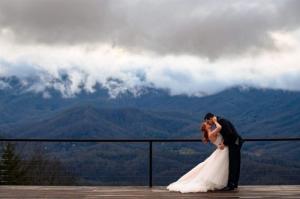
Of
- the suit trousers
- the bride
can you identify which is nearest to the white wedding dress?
the bride

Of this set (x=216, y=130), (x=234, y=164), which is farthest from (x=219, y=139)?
(x=234, y=164)

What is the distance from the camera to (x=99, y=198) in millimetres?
13812

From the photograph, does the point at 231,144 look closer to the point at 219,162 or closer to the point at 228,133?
the point at 228,133

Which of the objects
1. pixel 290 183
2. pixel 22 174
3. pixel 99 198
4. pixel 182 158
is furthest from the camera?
pixel 22 174

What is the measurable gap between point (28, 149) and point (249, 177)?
33.4 feet

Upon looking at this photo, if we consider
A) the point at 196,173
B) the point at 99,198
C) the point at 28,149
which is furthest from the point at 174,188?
the point at 28,149

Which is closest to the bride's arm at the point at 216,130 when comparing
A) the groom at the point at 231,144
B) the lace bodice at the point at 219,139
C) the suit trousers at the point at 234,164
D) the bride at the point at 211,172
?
the bride at the point at 211,172

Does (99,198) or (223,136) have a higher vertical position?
(223,136)

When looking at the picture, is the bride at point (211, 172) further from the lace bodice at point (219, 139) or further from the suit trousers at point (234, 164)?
the suit trousers at point (234, 164)

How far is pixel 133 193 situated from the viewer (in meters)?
14.7

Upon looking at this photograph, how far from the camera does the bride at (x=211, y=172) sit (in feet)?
49.3

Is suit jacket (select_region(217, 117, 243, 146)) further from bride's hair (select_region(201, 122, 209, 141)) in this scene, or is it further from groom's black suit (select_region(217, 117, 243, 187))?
bride's hair (select_region(201, 122, 209, 141))

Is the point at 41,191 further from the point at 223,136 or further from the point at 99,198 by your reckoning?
the point at 223,136

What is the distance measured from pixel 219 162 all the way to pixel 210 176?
1.36 feet
